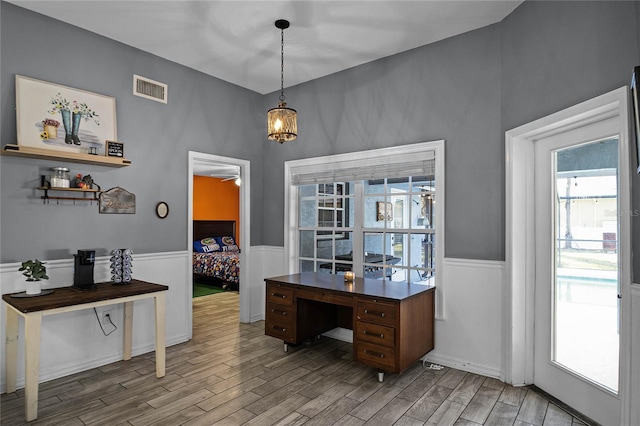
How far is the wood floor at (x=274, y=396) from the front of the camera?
2.45 m

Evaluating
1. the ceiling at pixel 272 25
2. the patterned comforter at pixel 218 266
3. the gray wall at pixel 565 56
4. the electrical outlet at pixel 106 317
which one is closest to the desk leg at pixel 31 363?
the electrical outlet at pixel 106 317

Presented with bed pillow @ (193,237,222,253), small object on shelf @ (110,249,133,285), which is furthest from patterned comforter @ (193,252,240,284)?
small object on shelf @ (110,249,133,285)

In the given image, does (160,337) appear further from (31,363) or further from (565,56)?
(565,56)

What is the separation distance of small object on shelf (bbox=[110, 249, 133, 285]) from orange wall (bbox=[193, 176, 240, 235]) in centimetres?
493

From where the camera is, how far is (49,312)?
2518mm

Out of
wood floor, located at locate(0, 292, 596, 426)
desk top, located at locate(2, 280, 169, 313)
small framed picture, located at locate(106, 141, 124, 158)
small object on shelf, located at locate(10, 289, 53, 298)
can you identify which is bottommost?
wood floor, located at locate(0, 292, 596, 426)

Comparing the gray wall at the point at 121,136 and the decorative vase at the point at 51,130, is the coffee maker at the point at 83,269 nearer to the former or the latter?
the gray wall at the point at 121,136

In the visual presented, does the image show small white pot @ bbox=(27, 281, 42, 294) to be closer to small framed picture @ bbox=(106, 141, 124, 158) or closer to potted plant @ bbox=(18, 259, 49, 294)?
potted plant @ bbox=(18, 259, 49, 294)

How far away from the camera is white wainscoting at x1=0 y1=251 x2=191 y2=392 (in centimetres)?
299

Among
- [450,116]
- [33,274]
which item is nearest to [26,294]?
[33,274]

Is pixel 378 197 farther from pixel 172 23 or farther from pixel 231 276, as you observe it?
pixel 231 276

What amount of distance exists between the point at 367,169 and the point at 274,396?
234 cm

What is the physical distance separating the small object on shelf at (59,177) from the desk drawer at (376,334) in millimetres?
2706

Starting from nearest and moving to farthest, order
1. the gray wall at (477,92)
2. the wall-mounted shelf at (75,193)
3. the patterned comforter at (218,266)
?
1. the gray wall at (477,92)
2. the wall-mounted shelf at (75,193)
3. the patterned comforter at (218,266)
